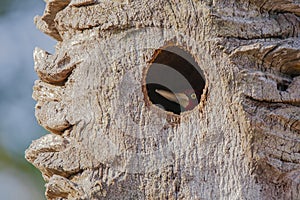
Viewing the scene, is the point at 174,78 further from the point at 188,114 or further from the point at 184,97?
the point at 188,114

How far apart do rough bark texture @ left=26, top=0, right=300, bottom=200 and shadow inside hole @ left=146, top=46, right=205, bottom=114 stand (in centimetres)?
6

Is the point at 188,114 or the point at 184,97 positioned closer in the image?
the point at 188,114

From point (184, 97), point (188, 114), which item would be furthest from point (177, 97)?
point (188, 114)

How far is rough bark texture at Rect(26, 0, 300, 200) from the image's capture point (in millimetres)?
1396

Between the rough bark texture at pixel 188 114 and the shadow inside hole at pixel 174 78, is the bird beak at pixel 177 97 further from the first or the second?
the rough bark texture at pixel 188 114

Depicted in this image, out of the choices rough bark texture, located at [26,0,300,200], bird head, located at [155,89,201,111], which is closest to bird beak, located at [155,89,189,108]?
bird head, located at [155,89,201,111]

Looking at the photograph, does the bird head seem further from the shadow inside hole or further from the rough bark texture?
the rough bark texture

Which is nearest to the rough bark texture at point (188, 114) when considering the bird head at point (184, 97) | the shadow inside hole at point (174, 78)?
the shadow inside hole at point (174, 78)

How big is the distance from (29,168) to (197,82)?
1306mm

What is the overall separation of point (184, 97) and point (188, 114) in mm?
294

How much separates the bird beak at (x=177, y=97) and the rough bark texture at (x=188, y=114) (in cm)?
24

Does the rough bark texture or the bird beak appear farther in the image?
the bird beak

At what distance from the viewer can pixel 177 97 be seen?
1703 millimetres

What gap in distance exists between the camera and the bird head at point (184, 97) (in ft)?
5.42
